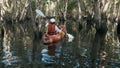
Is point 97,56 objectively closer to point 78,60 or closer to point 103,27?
point 78,60

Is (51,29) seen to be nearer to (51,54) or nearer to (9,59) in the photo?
(51,54)

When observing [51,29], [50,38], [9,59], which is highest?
[51,29]

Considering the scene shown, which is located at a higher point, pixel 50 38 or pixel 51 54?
pixel 50 38

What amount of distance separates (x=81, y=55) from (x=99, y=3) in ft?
42.3

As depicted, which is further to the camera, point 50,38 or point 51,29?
point 51,29

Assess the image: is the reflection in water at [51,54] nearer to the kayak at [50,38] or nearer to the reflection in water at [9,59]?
the kayak at [50,38]

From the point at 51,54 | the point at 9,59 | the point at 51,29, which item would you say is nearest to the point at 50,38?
the point at 51,29

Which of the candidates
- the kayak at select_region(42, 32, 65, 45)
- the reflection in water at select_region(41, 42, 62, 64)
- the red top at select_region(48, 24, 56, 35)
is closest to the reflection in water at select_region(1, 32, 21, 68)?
the reflection in water at select_region(41, 42, 62, 64)

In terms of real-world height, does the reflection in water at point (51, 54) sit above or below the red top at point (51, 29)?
below

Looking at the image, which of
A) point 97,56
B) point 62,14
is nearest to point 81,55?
point 97,56

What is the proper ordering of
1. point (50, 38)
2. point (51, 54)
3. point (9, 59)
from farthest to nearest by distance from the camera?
point (50, 38) → point (51, 54) → point (9, 59)

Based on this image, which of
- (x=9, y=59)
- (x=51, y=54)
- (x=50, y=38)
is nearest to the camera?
(x=9, y=59)

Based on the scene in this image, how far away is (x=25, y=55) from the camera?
17.6 meters

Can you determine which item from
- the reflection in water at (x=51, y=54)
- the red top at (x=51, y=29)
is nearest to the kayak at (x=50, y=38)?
the red top at (x=51, y=29)
